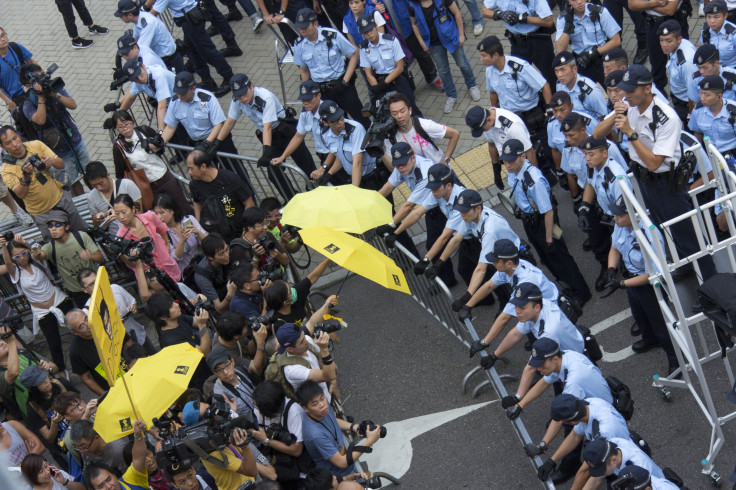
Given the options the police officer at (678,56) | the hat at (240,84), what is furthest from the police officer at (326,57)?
the police officer at (678,56)

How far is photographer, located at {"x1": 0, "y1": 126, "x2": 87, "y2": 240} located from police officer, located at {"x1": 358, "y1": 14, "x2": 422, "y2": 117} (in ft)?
12.3

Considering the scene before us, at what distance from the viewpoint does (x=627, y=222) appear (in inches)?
296

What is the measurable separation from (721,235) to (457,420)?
323 centimetres

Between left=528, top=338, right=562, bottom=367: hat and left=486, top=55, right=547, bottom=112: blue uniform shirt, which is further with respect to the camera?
left=486, top=55, right=547, bottom=112: blue uniform shirt

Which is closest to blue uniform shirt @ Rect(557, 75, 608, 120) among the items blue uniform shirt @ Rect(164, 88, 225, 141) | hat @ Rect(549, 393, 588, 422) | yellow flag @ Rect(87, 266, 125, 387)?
hat @ Rect(549, 393, 588, 422)

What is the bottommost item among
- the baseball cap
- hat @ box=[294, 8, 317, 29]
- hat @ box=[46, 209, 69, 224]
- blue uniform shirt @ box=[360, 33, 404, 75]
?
blue uniform shirt @ box=[360, 33, 404, 75]

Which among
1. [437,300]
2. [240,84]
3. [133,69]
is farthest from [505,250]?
[133,69]

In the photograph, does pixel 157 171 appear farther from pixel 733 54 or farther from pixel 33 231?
pixel 733 54

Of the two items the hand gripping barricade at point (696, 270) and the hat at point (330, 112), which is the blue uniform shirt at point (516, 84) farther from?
the hand gripping barricade at point (696, 270)

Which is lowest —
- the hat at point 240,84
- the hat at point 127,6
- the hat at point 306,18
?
the hat at point 240,84

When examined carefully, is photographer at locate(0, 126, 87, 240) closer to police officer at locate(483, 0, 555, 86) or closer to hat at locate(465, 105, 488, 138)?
hat at locate(465, 105, 488, 138)

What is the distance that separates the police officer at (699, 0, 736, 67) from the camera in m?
9.07

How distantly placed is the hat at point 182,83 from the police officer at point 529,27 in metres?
3.83

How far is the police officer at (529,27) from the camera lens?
Answer: 34.6 ft
